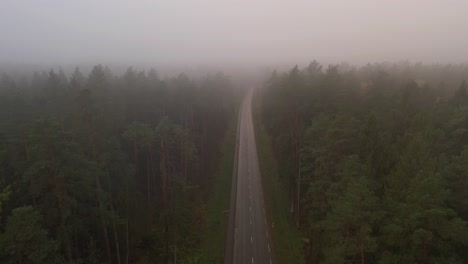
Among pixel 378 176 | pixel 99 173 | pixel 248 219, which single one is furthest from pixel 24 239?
pixel 248 219

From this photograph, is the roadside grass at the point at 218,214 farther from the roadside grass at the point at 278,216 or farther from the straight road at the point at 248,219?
the roadside grass at the point at 278,216

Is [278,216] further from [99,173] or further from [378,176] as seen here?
[99,173]

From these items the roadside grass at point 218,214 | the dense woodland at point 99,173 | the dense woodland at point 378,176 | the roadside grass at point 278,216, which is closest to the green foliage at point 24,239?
the dense woodland at point 99,173

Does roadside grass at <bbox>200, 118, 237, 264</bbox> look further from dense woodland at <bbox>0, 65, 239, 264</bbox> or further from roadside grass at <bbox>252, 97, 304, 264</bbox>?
roadside grass at <bbox>252, 97, 304, 264</bbox>

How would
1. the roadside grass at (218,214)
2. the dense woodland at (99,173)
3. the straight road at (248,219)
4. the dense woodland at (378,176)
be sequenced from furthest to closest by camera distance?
1. the roadside grass at (218,214)
2. the straight road at (248,219)
3. the dense woodland at (99,173)
4. the dense woodland at (378,176)

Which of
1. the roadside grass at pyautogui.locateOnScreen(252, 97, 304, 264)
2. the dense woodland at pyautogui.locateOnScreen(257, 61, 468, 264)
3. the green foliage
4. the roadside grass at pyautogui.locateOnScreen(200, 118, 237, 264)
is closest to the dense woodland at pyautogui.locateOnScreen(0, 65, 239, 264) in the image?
the green foliage
